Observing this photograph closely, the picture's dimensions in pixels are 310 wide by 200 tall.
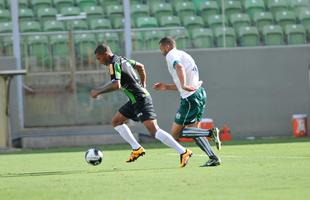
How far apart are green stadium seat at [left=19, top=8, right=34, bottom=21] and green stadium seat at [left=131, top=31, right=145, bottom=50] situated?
307cm

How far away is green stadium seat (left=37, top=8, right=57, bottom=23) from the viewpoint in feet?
84.2

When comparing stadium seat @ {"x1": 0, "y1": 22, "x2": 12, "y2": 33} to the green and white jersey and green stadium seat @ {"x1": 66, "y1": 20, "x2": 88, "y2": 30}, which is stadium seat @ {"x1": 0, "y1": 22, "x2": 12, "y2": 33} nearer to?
green stadium seat @ {"x1": 66, "y1": 20, "x2": 88, "y2": 30}

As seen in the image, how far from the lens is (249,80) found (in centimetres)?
2558

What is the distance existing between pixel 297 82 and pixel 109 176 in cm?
1361

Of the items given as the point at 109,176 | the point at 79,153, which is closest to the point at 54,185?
the point at 109,176

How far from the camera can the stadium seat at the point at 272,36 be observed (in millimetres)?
25938

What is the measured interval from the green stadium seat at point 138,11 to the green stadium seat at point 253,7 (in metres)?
3.10

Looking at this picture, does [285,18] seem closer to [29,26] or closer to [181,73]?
[29,26]

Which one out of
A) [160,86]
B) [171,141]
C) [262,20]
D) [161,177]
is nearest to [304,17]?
[262,20]

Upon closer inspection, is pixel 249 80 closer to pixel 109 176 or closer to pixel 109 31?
pixel 109 31

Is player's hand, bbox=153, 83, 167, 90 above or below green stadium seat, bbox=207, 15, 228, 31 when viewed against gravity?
above

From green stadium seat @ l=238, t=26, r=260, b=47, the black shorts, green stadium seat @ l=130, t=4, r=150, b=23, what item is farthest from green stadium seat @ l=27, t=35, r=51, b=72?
the black shorts

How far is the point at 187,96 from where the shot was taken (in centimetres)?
1483

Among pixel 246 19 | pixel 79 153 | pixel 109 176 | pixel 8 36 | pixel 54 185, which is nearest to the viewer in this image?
pixel 54 185
